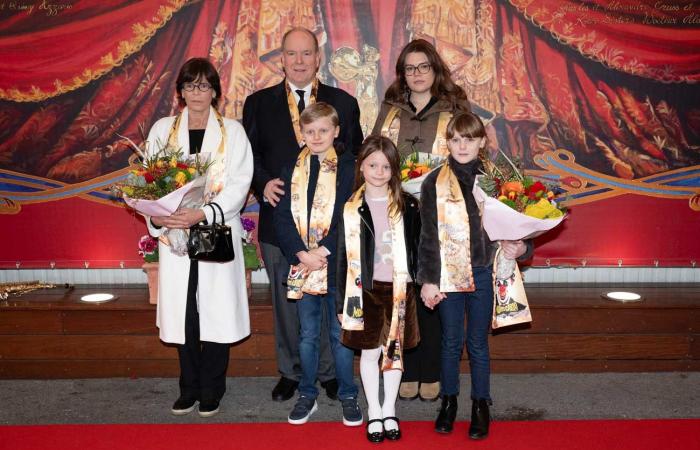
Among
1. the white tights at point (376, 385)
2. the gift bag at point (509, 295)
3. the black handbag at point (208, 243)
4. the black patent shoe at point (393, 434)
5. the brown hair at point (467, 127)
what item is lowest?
the black patent shoe at point (393, 434)

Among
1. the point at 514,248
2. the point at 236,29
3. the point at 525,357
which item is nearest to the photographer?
the point at 514,248

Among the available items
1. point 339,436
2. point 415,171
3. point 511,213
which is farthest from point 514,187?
point 339,436

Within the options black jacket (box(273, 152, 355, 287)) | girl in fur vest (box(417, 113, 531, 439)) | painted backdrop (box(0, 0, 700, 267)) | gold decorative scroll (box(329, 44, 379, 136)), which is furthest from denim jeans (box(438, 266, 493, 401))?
gold decorative scroll (box(329, 44, 379, 136))

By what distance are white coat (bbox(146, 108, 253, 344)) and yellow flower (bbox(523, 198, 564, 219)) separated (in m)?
1.33

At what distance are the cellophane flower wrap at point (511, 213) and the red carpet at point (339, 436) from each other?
54cm

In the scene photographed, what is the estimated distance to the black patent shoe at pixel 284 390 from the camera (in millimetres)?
3566

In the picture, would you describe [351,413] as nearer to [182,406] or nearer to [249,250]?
[182,406]

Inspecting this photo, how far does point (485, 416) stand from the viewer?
3115 millimetres

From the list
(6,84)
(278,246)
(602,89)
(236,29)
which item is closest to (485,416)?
(278,246)

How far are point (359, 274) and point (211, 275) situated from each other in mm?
755

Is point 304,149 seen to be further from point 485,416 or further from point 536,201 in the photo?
point 485,416

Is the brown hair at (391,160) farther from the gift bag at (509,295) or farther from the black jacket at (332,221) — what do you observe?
the gift bag at (509,295)

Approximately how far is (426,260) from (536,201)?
521mm

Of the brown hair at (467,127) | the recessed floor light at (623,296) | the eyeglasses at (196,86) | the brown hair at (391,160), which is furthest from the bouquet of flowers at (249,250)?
the recessed floor light at (623,296)
